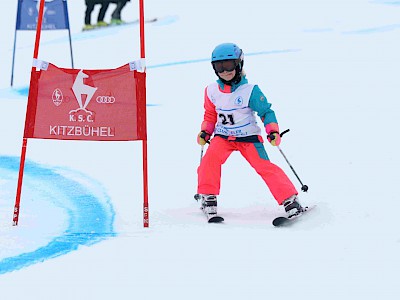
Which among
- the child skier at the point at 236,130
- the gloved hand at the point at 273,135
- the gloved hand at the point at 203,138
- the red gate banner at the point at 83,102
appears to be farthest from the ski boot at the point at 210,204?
the red gate banner at the point at 83,102

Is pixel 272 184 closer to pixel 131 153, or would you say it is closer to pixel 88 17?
pixel 131 153

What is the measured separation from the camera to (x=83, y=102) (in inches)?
159

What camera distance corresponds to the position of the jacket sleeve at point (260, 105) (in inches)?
169

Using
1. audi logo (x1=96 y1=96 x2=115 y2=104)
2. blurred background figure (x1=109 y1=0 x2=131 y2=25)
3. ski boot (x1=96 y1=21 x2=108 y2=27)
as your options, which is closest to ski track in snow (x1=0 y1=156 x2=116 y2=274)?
audi logo (x1=96 y1=96 x2=115 y2=104)

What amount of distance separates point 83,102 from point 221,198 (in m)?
1.36

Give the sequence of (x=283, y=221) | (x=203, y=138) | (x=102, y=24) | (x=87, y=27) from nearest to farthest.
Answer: (x=283, y=221) < (x=203, y=138) < (x=87, y=27) < (x=102, y=24)

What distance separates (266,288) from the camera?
321 centimetres

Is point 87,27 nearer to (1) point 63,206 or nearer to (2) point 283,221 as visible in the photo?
(1) point 63,206

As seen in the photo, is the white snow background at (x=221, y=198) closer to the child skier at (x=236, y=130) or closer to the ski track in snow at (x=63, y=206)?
the ski track in snow at (x=63, y=206)

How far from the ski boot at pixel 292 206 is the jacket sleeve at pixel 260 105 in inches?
20.0

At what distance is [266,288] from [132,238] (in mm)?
1022

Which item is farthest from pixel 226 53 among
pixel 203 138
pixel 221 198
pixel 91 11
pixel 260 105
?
pixel 91 11

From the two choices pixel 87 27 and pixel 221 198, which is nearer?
pixel 221 198

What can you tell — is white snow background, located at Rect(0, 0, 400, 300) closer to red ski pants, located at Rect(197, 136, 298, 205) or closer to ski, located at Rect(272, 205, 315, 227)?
ski, located at Rect(272, 205, 315, 227)
